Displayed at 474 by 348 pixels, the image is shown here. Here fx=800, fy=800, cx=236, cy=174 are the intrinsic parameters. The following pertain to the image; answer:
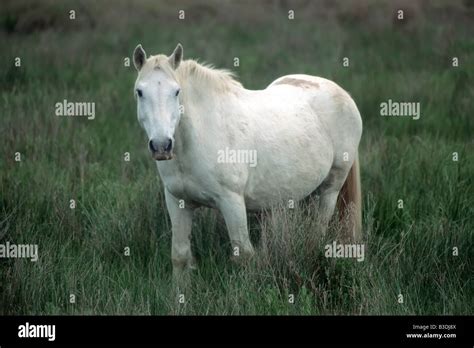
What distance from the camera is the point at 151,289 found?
19.8 feet

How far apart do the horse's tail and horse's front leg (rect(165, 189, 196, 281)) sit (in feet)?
4.95

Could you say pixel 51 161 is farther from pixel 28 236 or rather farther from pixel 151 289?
pixel 151 289

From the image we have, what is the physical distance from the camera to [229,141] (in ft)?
20.4

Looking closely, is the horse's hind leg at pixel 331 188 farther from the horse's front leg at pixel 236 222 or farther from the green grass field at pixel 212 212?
the horse's front leg at pixel 236 222

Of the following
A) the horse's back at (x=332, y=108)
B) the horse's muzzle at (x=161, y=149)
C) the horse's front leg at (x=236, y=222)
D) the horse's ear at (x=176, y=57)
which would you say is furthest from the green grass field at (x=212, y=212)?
the horse's ear at (x=176, y=57)

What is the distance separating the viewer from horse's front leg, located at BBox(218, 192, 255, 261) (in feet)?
20.0

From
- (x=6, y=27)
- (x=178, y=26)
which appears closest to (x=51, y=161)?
(x=6, y=27)

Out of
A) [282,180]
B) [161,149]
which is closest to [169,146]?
[161,149]

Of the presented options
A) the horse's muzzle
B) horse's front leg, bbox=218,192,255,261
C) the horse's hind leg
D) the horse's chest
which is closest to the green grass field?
horse's front leg, bbox=218,192,255,261

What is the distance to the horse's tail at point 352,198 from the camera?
7082mm

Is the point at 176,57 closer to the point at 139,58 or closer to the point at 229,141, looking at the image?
the point at 139,58

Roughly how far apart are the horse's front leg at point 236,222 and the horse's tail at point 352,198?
123 cm

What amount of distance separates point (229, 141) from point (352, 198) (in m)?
1.67

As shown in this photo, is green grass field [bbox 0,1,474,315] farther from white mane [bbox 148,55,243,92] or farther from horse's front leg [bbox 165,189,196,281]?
white mane [bbox 148,55,243,92]
